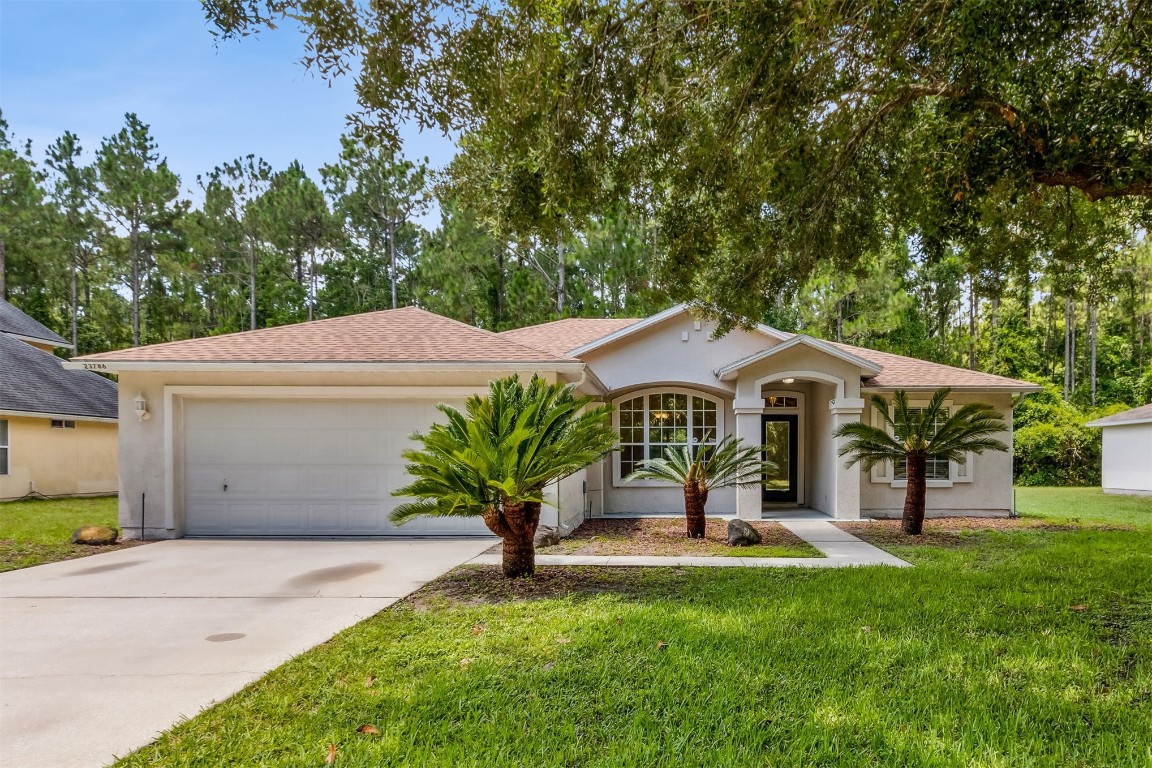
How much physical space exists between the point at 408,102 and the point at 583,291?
17.4 m

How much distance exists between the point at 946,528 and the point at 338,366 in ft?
35.4

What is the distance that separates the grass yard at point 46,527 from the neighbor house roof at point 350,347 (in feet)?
9.20

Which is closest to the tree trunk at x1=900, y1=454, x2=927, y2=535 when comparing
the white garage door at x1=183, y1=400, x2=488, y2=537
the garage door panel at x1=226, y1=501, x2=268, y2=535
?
the white garage door at x1=183, y1=400, x2=488, y2=537

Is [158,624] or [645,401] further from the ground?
[645,401]

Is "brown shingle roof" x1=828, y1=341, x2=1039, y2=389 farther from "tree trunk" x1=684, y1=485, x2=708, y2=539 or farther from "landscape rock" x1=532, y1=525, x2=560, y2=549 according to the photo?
"landscape rock" x1=532, y1=525, x2=560, y2=549

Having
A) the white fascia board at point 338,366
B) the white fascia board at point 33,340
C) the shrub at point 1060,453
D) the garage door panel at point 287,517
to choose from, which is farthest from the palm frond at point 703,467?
the white fascia board at point 33,340

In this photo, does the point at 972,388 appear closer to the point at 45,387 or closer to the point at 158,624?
the point at 158,624

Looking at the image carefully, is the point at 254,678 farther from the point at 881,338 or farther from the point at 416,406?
the point at 881,338

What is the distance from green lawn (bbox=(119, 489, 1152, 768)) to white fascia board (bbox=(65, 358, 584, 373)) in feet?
12.8

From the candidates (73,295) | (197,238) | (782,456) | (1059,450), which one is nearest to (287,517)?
(782,456)

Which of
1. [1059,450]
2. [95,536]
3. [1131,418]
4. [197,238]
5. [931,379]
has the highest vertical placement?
[197,238]

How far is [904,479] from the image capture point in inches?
543

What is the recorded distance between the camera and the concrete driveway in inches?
150

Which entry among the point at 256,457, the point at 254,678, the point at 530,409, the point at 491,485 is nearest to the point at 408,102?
the point at 530,409
